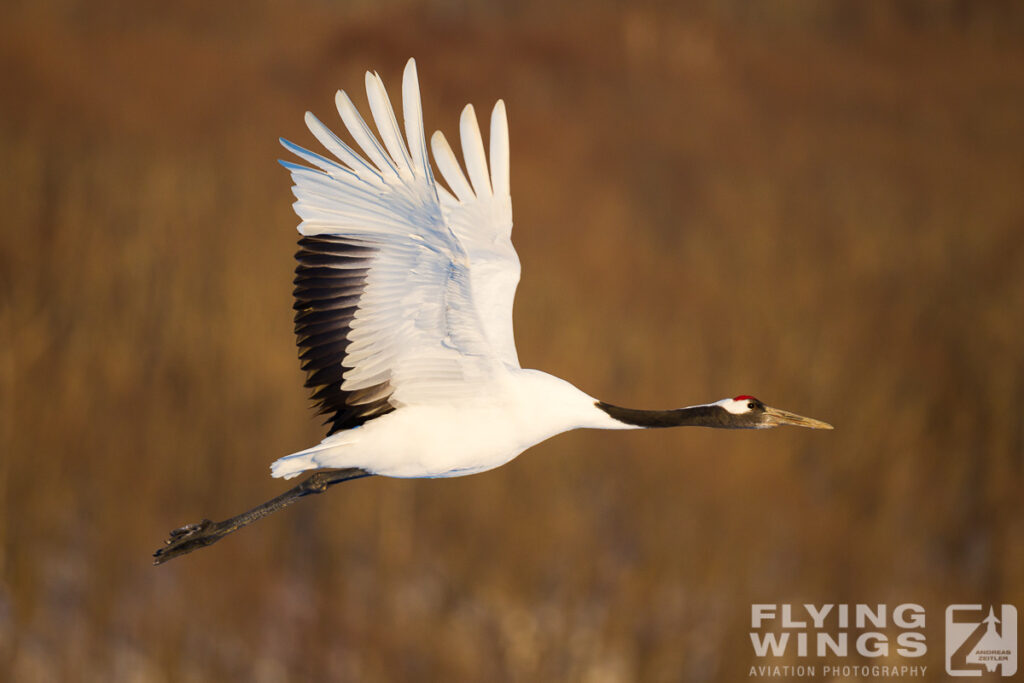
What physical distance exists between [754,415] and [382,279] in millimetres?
2005

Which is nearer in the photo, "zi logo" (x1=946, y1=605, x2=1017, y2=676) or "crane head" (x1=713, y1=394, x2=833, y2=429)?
"crane head" (x1=713, y1=394, x2=833, y2=429)

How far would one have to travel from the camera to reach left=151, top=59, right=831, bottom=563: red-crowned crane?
17.1ft

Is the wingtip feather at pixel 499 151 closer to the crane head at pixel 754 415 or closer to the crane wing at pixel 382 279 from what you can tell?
the crane wing at pixel 382 279

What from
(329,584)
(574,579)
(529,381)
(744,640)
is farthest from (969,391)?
(529,381)

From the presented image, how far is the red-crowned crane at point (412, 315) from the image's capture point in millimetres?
5199

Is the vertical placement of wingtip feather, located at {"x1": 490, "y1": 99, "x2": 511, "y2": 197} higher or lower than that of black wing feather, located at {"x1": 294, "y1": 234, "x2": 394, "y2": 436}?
higher

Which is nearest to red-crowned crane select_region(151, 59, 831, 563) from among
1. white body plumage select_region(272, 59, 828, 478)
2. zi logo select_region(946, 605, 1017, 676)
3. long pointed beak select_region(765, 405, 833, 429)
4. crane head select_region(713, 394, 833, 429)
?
white body plumage select_region(272, 59, 828, 478)

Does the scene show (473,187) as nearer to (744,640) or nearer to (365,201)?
(365,201)

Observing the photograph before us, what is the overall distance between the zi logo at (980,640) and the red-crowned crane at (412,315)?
7.34m

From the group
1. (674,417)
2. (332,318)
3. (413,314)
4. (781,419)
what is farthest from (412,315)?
(781,419)

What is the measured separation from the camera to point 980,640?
11.9 m

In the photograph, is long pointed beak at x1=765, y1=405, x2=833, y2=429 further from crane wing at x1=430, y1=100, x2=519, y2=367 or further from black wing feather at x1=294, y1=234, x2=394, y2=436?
black wing feather at x1=294, y1=234, x2=394, y2=436

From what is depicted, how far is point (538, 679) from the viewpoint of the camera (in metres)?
10.6

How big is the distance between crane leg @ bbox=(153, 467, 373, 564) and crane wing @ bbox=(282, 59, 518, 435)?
26cm
